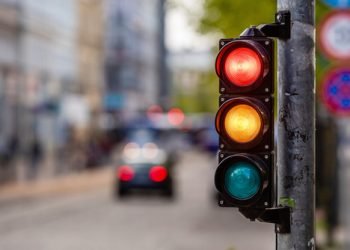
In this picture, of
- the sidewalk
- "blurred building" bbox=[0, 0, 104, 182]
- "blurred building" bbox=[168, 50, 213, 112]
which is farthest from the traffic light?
"blurred building" bbox=[168, 50, 213, 112]

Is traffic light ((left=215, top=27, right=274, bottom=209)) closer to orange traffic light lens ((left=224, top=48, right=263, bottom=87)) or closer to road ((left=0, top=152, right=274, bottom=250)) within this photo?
orange traffic light lens ((left=224, top=48, right=263, bottom=87))

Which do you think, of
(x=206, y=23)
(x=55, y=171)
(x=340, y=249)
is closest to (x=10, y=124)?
(x=55, y=171)

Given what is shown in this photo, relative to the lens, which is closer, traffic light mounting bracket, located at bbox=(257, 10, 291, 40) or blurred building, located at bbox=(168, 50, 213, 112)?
traffic light mounting bracket, located at bbox=(257, 10, 291, 40)

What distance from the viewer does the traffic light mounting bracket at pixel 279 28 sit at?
18.3 ft

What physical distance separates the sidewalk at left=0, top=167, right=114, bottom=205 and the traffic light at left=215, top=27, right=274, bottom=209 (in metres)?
22.6

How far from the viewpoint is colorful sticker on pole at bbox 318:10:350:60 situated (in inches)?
460

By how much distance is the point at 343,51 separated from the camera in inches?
463

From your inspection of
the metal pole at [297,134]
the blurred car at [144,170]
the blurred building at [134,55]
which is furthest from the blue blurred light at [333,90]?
the blurred building at [134,55]

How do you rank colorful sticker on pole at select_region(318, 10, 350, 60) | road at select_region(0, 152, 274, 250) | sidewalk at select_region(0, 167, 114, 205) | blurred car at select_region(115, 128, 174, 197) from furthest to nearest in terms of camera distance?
sidewalk at select_region(0, 167, 114, 205)
blurred car at select_region(115, 128, 174, 197)
road at select_region(0, 152, 274, 250)
colorful sticker on pole at select_region(318, 10, 350, 60)

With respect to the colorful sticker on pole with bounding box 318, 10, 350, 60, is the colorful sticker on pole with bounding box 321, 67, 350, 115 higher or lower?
lower

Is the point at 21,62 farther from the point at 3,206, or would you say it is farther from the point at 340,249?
the point at 340,249

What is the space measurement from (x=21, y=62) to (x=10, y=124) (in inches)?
147

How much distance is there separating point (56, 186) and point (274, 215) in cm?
2989

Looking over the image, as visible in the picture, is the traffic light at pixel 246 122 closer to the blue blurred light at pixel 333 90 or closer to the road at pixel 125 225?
the blue blurred light at pixel 333 90
